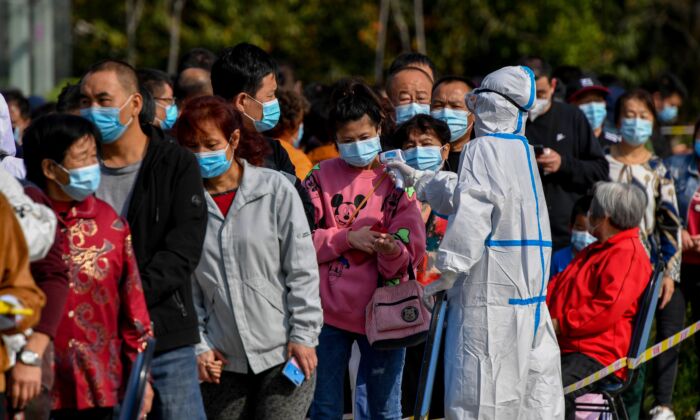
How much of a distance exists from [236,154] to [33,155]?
3.38 feet

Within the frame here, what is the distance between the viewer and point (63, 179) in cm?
470

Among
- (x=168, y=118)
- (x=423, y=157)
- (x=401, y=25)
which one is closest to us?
(x=423, y=157)

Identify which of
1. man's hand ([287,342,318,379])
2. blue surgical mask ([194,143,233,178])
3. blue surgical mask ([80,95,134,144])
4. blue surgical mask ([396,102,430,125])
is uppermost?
blue surgical mask ([396,102,430,125])

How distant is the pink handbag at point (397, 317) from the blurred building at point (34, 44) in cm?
1621

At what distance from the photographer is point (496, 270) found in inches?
231

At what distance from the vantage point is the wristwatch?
172 inches

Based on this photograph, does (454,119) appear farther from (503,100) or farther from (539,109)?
(539,109)

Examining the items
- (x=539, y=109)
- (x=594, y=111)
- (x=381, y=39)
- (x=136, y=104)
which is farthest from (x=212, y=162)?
(x=381, y=39)

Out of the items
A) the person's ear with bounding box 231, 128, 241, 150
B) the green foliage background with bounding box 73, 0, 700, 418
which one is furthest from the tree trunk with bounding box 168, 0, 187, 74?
the person's ear with bounding box 231, 128, 241, 150

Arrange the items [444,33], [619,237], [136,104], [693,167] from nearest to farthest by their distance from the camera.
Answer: [136,104] → [619,237] → [693,167] → [444,33]

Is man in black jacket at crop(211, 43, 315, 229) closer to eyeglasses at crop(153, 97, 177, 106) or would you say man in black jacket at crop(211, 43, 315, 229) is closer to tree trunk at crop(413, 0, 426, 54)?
eyeglasses at crop(153, 97, 177, 106)

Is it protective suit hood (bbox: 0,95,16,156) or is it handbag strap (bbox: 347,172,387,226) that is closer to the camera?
protective suit hood (bbox: 0,95,16,156)

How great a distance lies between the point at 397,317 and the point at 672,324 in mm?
3142

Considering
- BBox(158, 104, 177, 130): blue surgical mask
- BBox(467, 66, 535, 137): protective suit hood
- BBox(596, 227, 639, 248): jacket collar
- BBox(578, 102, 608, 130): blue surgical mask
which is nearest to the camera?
BBox(467, 66, 535, 137): protective suit hood
